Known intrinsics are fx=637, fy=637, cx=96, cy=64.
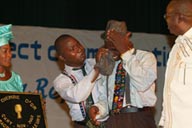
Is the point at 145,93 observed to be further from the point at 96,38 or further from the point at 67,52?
the point at 96,38

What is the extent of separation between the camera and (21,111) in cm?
357

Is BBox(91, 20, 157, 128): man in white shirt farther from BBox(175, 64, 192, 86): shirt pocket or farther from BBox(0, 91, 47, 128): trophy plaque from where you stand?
BBox(175, 64, 192, 86): shirt pocket

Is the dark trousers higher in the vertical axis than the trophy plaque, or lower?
lower

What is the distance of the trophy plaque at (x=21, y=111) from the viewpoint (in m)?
3.50

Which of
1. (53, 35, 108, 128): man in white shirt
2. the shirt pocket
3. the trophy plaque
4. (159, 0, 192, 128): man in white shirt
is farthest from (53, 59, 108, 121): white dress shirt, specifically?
the shirt pocket

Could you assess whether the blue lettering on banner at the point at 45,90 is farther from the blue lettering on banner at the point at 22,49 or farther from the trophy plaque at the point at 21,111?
the trophy plaque at the point at 21,111

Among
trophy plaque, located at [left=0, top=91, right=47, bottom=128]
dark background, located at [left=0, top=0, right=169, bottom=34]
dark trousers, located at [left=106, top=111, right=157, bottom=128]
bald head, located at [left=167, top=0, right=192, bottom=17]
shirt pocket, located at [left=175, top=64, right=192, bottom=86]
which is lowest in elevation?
dark trousers, located at [left=106, top=111, right=157, bottom=128]

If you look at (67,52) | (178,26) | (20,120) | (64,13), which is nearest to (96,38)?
(64,13)

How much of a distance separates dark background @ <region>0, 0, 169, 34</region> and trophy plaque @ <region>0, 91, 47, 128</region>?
2061 mm

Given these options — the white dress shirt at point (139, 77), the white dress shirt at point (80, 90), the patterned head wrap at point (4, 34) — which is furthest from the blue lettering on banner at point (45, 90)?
the patterned head wrap at point (4, 34)

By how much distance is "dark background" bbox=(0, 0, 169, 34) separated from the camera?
5.64 m

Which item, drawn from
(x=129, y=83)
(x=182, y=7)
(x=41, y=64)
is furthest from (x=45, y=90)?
(x=182, y=7)

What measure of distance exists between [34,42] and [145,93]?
5.99 ft

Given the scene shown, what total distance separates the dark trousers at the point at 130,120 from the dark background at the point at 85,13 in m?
2.11
